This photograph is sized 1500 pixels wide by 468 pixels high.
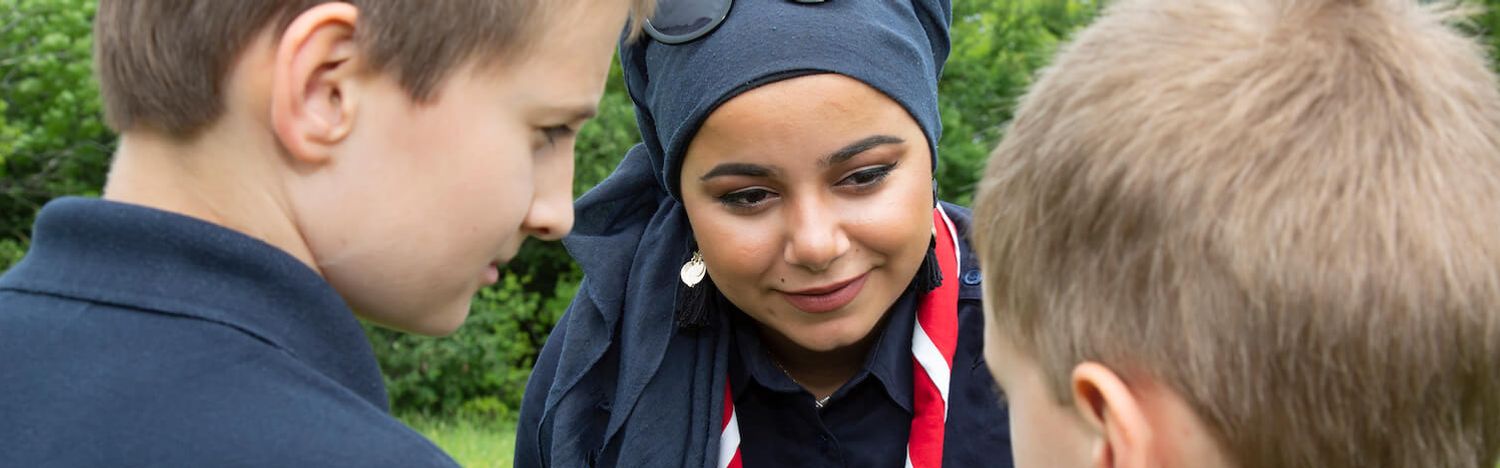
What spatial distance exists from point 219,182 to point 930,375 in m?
1.58

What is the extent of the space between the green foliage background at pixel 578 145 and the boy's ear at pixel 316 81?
6743 millimetres

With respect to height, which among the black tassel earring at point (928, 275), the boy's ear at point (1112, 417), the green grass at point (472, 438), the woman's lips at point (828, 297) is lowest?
the green grass at point (472, 438)

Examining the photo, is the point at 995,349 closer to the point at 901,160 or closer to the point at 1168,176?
the point at 1168,176

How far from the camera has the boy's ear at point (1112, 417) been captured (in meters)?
1.52

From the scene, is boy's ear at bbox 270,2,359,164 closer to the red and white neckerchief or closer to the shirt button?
the red and white neckerchief

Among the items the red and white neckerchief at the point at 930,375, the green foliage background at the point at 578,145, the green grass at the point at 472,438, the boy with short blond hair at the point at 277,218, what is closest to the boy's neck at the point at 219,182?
the boy with short blond hair at the point at 277,218

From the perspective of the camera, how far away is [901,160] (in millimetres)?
2715

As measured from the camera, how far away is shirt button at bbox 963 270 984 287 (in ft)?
9.71

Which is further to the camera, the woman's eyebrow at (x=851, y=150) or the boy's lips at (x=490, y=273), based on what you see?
the woman's eyebrow at (x=851, y=150)

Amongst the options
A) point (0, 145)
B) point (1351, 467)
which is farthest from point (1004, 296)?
point (0, 145)

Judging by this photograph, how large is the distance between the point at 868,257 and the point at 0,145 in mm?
7250

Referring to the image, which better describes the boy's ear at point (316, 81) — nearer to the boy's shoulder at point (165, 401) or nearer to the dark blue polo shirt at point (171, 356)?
the dark blue polo shirt at point (171, 356)

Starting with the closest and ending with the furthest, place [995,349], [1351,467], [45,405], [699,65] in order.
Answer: [45,405] < [1351,467] < [995,349] < [699,65]

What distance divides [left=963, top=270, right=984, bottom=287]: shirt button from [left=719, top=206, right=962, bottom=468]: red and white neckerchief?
18mm
